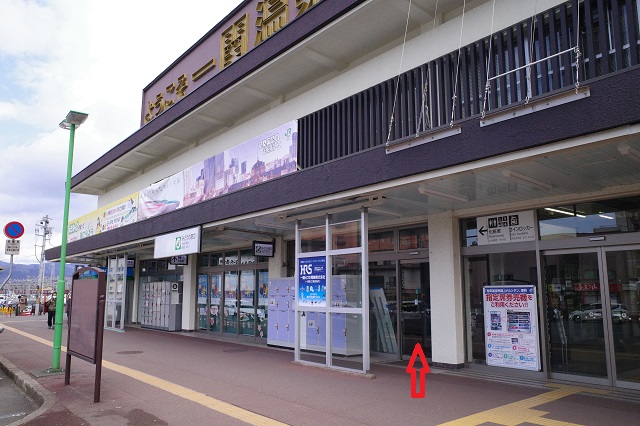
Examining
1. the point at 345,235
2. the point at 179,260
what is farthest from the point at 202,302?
the point at 345,235

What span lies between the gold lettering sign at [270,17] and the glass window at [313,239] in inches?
232

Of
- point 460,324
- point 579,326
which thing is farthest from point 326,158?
point 579,326

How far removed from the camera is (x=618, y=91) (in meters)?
5.05

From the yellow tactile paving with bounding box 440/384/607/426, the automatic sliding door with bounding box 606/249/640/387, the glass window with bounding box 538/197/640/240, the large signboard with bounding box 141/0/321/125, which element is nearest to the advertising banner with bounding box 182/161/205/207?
the large signboard with bounding box 141/0/321/125

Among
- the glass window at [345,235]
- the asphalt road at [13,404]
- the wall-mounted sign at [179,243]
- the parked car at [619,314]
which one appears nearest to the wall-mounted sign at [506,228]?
the parked car at [619,314]

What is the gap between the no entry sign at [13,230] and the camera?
11984 millimetres

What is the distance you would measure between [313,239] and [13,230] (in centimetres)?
761

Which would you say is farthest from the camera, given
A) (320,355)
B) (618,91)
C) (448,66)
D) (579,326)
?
(320,355)

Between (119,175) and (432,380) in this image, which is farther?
(119,175)

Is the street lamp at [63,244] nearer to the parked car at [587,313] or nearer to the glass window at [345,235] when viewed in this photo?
the glass window at [345,235]

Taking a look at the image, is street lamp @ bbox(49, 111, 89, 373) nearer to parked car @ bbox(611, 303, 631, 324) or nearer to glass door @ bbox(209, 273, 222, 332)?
glass door @ bbox(209, 273, 222, 332)

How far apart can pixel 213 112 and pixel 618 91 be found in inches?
502

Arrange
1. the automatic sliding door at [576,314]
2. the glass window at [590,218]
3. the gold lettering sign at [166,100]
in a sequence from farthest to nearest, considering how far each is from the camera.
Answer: the gold lettering sign at [166,100], the automatic sliding door at [576,314], the glass window at [590,218]

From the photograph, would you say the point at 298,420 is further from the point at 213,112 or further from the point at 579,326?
the point at 213,112
